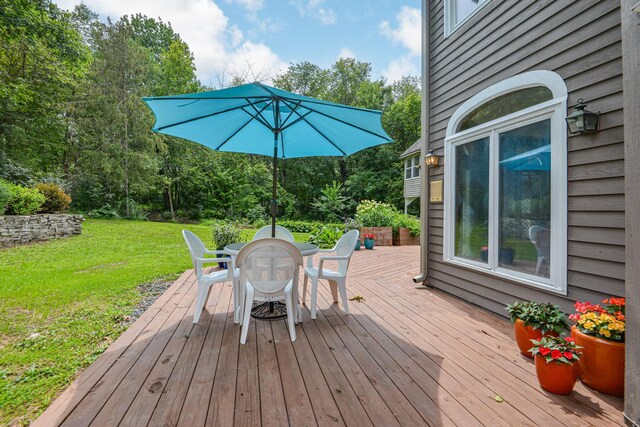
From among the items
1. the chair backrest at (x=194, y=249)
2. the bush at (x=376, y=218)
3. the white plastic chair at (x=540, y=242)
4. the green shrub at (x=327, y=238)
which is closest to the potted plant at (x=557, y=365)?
the white plastic chair at (x=540, y=242)

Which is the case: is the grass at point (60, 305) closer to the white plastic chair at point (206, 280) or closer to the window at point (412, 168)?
the white plastic chair at point (206, 280)

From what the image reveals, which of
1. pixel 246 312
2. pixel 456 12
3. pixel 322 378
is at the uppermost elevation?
pixel 456 12

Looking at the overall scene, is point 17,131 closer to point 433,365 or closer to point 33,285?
point 33,285

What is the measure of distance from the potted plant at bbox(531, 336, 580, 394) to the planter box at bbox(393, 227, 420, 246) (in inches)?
296

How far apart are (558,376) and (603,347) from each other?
331mm

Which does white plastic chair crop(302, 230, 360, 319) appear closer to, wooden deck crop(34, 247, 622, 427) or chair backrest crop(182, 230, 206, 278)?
wooden deck crop(34, 247, 622, 427)

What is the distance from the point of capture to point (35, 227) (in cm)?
795

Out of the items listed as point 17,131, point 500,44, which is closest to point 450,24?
point 500,44

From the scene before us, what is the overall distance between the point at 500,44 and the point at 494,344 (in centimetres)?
301

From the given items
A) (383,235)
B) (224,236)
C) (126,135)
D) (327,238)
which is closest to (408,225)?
(383,235)

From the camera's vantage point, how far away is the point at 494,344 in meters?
2.67

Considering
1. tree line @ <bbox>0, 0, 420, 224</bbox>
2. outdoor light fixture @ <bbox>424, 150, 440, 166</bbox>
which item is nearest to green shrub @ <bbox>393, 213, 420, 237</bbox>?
outdoor light fixture @ <bbox>424, 150, 440, 166</bbox>

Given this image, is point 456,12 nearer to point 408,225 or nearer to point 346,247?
point 346,247

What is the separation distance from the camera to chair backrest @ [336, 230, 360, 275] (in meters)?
3.35
